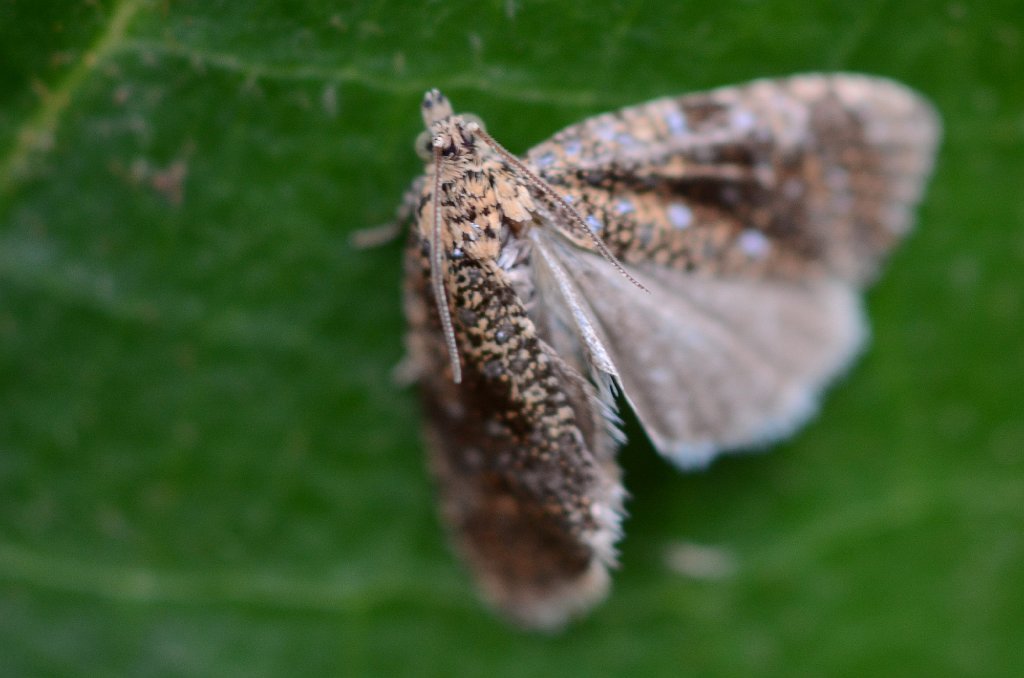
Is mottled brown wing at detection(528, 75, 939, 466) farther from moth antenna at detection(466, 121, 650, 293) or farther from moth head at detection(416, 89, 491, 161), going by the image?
moth head at detection(416, 89, 491, 161)

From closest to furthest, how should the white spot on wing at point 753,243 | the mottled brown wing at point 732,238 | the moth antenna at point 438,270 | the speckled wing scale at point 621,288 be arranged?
the moth antenna at point 438,270 < the speckled wing scale at point 621,288 < the mottled brown wing at point 732,238 < the white spot on wing at point 753,243

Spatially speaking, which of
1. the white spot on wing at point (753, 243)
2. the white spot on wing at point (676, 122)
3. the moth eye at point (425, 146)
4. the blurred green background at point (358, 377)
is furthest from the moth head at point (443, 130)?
the white spot on wing at point (753, 243)

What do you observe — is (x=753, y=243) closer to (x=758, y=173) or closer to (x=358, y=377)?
(x=758, y=173)

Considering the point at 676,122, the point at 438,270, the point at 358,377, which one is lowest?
the point at 358,377

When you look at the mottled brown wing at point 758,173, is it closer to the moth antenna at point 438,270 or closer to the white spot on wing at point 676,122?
the white spot on wing at point 676,122

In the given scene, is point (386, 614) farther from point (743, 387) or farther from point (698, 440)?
point (743, 387)

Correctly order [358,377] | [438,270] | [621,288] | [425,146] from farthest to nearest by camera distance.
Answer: [358,377]
[621,288]
[425,146]
[438,270]

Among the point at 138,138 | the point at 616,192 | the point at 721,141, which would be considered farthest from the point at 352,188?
the point at 721,141

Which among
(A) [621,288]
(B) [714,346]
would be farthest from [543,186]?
(B) [714,346]
